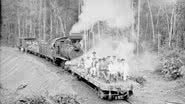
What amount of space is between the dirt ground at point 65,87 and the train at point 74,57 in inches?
13.1

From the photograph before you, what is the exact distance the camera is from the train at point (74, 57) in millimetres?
11227

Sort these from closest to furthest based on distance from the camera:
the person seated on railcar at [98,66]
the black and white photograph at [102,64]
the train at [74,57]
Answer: the train at [74,57], the black and white photograph at [102,64], the person seated on railcar at [98,66]

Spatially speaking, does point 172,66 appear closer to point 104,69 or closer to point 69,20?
point 104,69

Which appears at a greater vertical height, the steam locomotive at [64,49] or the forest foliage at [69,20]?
the forest foliage at [69,20]

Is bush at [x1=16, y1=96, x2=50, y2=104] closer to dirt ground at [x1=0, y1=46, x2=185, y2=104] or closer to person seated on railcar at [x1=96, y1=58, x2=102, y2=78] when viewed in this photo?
dirt ground at [x1=0, y1=46, x2=185, y2=104]

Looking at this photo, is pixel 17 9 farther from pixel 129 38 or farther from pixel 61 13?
pixel 129 38

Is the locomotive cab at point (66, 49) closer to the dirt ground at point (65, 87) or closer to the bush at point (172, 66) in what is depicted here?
the dirt ground at point (65, 87)

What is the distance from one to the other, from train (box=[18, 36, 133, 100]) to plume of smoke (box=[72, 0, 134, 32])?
307 centimetres

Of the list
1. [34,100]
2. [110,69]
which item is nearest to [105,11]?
[110,69]

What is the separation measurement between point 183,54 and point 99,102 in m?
9.72

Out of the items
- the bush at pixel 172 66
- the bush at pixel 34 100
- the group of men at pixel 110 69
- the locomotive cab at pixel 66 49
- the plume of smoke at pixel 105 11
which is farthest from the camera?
the plume of smoke at pixel 105 11

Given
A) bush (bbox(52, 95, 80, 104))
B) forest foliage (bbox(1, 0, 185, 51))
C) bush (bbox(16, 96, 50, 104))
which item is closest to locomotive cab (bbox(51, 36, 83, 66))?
bush (bbox(52, 95, 80, 104))

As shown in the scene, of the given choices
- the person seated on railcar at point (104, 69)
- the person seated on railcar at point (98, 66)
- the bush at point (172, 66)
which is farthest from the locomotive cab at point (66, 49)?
the bush at point (172, 66)

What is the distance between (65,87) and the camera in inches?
541
